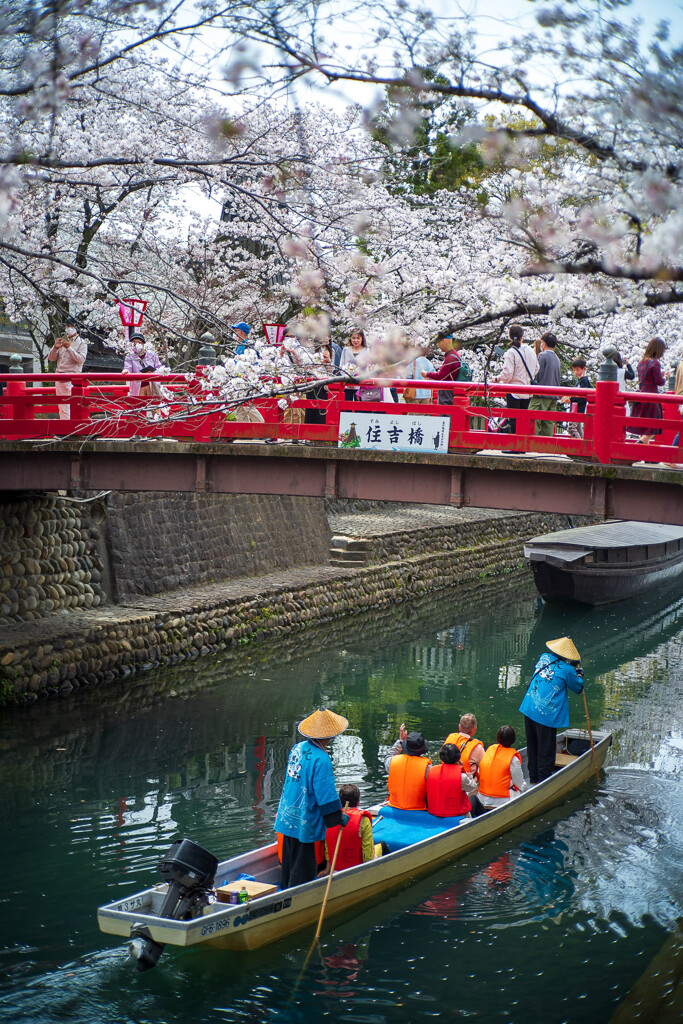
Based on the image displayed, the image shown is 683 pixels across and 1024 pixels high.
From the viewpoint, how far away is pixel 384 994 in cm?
744

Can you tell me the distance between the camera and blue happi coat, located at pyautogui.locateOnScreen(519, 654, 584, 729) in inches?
411

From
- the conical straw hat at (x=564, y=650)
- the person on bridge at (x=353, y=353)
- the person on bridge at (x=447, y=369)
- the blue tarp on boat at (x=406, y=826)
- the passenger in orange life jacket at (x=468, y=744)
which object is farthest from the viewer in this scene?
the person on bridge at (x=353, y=353)

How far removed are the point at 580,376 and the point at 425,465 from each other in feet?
10.0

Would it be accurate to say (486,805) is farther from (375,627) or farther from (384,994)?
(375,627)

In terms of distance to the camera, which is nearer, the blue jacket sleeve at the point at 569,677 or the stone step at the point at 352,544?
the blue jacket sleeve at the point at 569,677

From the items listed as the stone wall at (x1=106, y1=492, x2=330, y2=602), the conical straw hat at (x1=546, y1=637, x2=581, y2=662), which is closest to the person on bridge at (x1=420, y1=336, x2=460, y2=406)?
the conical straw hat at (x1=546, y1=637, x2=581, y2=662)

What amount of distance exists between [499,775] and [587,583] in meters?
14.8

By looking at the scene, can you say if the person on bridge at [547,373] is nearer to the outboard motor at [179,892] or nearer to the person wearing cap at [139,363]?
the person wearing cap at [139,363]

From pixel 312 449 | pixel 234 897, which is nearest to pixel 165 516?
pixel 312 449

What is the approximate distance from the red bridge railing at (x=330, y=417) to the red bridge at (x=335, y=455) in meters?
0.02

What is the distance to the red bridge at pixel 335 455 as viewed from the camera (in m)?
11.2

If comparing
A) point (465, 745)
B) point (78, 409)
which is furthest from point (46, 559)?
point (465, 745)

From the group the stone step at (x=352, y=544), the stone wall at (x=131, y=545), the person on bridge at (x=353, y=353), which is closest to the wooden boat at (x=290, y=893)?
the person on bridge at (x=353, y=353)

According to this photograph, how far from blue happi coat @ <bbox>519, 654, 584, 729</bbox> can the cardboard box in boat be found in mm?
3986
